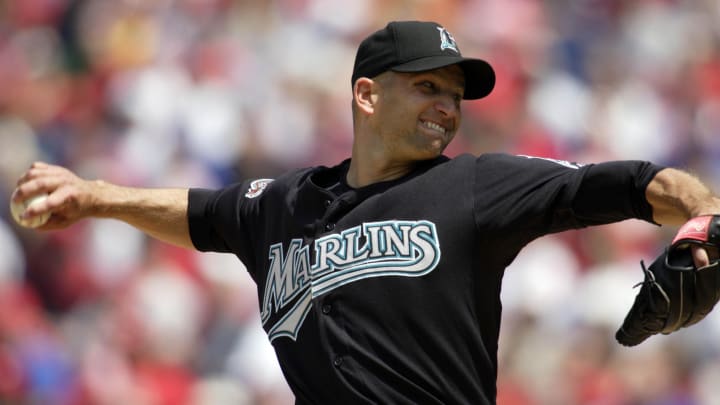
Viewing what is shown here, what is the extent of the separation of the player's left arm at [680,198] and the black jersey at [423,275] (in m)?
0.12

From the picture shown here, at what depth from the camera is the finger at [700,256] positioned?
2.70 m

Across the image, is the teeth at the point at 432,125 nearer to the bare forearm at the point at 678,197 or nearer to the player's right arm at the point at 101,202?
the bare forearm at the point at 678,197

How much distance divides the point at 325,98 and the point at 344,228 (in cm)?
499

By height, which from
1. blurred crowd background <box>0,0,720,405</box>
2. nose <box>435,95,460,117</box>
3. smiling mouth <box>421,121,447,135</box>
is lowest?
blurred crowd background <box>0,0,720,405</box>

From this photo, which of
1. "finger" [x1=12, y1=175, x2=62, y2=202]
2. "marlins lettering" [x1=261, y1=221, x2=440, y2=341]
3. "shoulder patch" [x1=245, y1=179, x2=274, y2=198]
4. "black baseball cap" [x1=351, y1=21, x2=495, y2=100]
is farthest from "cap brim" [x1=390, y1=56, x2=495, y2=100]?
"finger" [x1=12, y1=175, x2=62, y2=202]

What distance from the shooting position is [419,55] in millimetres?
3398

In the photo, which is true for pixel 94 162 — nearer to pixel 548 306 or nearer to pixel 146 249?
pixel 146 249

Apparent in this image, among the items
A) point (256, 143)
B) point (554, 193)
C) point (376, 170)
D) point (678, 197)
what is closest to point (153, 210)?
point (376, 170)

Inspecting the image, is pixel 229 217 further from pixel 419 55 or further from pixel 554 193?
pixel 554 193

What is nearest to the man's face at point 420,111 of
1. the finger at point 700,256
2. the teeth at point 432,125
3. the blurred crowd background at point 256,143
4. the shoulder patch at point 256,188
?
the teeth at point 432,125

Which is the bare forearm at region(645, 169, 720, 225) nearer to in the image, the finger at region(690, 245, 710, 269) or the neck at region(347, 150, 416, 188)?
the finger at region(690, 245, 710, 269)

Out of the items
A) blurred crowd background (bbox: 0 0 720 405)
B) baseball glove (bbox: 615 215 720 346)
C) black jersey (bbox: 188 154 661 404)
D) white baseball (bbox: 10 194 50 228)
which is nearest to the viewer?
baseball glove (bbox: 615 215 720 346)

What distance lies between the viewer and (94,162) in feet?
25.6

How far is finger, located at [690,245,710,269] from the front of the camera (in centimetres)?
270
